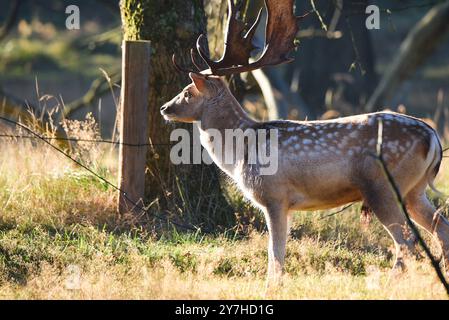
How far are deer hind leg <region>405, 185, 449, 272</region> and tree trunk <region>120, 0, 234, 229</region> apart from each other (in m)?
Answer: 2.19

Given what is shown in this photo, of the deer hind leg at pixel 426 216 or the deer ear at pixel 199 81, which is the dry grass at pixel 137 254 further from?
the deer ear at pixel 199 81

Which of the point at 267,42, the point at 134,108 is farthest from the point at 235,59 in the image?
the point at 134,108

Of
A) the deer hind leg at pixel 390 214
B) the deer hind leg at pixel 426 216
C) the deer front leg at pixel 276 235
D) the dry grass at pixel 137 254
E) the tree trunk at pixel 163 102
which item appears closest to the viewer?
the dry grass at pixel 137 254

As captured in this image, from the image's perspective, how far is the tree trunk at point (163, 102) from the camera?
30.8ft

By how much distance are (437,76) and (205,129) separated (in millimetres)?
22125

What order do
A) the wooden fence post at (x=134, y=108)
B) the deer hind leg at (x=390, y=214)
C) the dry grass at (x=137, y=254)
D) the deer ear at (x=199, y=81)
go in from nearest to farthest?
the dry grass at (x=137, y=254), the deer hind leg at (x=390, y=214), the deer ear at (x=199, y=81), the wooden fence post at (x=134, y=108)

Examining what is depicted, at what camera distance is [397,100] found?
17.4 m

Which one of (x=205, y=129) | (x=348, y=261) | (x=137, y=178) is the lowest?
(x=348, y=261)

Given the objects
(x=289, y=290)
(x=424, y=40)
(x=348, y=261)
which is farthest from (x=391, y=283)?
(x=424, y=40)

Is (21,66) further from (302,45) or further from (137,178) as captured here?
(137,178)

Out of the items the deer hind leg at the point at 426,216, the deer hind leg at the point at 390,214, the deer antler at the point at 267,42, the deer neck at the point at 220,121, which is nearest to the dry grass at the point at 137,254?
the deer hind leg at the point at 390,214

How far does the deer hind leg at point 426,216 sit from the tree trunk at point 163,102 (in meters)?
2.19

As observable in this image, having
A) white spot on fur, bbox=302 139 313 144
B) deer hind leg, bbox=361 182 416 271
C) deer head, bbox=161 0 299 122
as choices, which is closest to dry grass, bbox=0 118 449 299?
deer hind leg, bbox=361 182 416 271

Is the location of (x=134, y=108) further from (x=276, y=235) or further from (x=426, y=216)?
(x=426, y=216)
